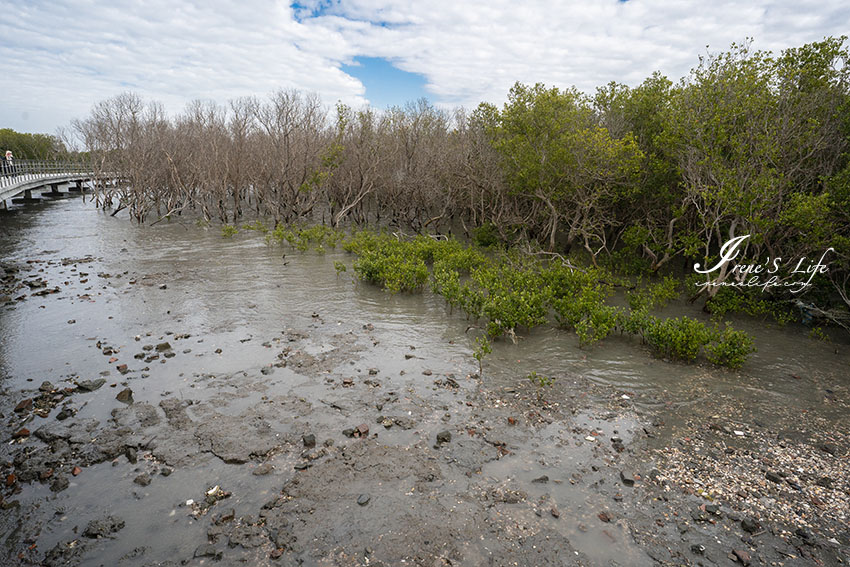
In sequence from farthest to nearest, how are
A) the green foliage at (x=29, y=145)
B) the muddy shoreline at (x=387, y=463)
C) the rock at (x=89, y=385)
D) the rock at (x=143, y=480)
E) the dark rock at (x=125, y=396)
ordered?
1. the green foliage at (x=29, y=145)
2. the rock at (x=89, y=385)
3. the dark rock at (x=125, y=396)
4. the rock at (x=143, y=480)
5. the muddy shoreline at (x=387, y=463)

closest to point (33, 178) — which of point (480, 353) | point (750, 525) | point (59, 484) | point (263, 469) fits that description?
point (59, 484)

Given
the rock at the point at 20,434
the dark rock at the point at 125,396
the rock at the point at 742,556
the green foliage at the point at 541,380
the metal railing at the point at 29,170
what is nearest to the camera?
the rock at the point at 742,556

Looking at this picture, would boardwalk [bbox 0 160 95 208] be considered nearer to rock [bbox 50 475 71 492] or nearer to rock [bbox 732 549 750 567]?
rock [bbox 50 475 71 492]

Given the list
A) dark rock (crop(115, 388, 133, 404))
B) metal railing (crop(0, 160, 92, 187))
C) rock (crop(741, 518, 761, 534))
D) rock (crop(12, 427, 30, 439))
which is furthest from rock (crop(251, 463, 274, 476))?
metal railing (crop(0, 160, 92, 187))

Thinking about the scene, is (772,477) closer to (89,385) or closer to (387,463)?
(387,463)

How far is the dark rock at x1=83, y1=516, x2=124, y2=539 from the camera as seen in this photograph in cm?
557

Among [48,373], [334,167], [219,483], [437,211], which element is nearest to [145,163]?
→ [334,167]

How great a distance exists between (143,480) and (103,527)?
0.85 meters

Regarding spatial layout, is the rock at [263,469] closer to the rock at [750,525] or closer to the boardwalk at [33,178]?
the rock at [750,525]

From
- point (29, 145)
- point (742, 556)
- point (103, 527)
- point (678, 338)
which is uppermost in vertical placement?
point (29, 145)

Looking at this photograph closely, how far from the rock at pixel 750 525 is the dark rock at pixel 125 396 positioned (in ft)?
31.8

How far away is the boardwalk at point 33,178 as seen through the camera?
33900 mm

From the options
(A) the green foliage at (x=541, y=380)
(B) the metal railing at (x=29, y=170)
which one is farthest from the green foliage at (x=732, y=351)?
(B) the metal railing at (x=29, y=170)

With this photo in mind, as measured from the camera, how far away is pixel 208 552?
5297 millimetres
